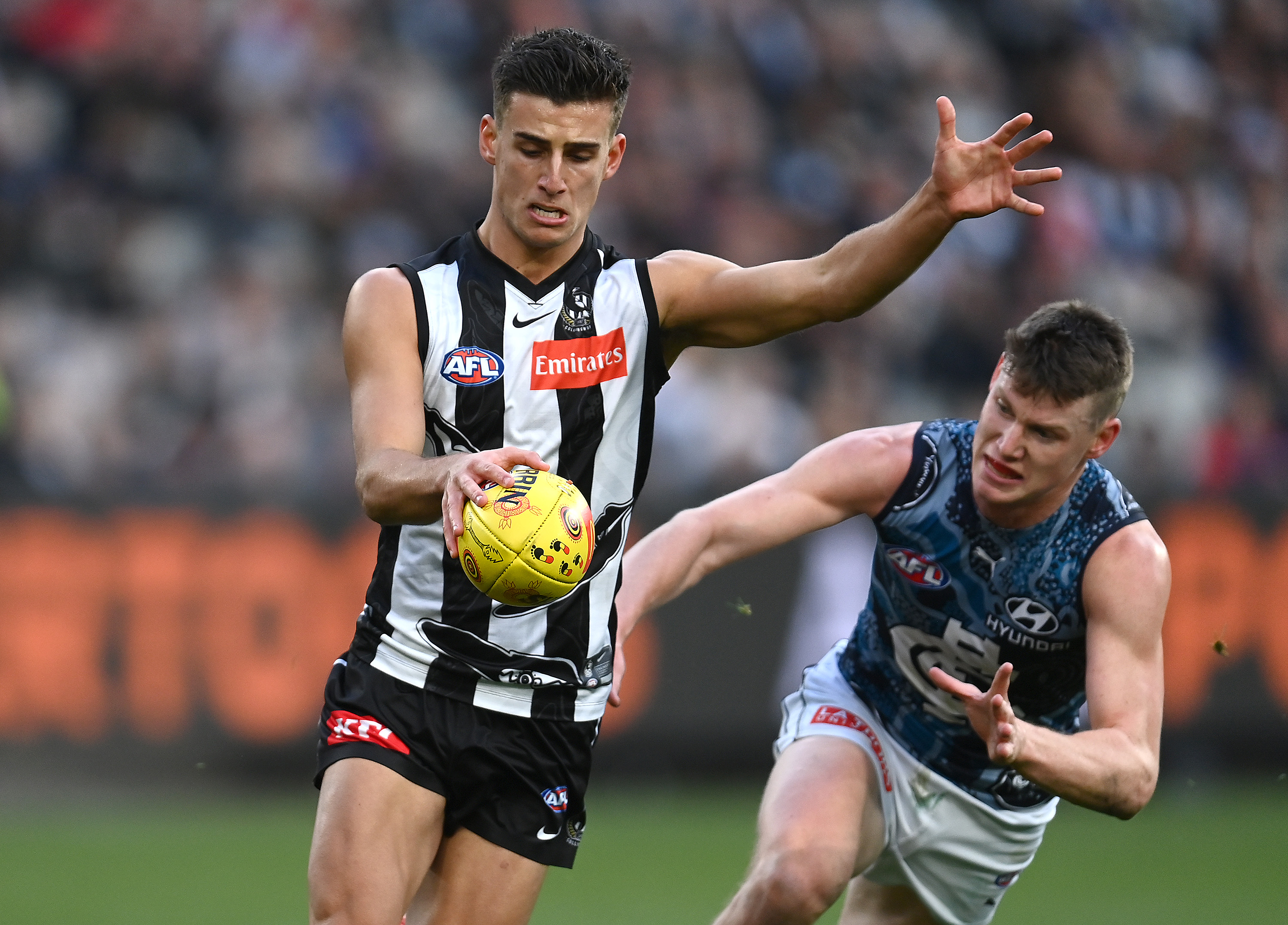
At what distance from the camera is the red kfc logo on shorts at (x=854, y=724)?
5.67 meters

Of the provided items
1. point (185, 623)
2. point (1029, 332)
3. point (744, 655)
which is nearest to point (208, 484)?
point (185, 623)

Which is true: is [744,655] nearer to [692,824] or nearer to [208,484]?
[692,824]

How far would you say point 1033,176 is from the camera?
438cm

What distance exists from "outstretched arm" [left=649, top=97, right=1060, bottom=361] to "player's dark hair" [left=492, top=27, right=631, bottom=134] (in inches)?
19.6

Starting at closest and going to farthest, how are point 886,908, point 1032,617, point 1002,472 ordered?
point 1002,472 < point 1032,617 < point 886,908

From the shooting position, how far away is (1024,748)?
427 centimetres

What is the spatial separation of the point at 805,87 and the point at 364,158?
3.80 meters

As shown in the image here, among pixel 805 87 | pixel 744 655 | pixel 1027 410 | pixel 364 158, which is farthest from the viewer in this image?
pixel 805 87

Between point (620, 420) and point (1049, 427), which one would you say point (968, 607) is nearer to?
point (1049, 427)

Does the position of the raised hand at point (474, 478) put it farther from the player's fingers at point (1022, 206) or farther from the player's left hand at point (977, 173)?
the player's fingers at point (1022, 206)

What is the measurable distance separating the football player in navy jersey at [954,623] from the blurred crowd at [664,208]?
5.20 m

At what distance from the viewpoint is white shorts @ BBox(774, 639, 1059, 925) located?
568cm

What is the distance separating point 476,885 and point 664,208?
907 centimetres

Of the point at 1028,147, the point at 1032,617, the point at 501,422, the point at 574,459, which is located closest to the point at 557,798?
the point at 574,459
